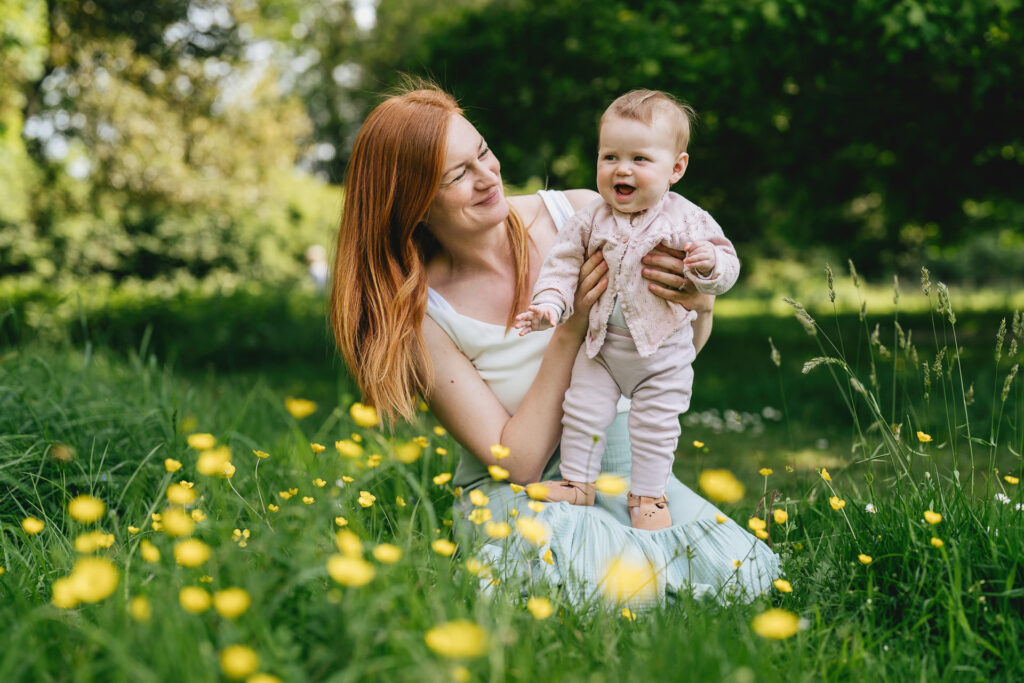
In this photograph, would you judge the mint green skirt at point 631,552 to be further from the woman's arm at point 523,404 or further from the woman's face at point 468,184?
the woman's face at point 468,184

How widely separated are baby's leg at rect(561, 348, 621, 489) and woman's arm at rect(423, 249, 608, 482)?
0.22 feet

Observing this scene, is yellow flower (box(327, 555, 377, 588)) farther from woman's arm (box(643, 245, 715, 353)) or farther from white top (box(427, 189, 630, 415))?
white top (box(427, 189, 630, 415))

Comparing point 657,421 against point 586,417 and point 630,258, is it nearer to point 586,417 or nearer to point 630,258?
point 586,417

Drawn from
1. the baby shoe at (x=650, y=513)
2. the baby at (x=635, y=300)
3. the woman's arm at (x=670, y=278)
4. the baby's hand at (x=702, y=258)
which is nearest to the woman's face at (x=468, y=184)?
the baby at (x=635, y=300)

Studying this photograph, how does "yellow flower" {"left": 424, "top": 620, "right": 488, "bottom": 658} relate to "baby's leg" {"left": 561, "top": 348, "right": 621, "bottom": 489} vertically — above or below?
above

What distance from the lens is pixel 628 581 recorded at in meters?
1.35

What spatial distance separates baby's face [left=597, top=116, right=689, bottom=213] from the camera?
78.2 inches

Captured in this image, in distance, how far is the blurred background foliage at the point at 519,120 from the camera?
4836 mm

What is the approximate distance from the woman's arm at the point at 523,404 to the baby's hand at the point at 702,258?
0.92 ft

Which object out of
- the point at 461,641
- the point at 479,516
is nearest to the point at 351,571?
the point at 461,641

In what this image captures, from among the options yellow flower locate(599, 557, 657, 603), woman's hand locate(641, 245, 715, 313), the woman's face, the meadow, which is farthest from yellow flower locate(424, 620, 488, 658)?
the woman's face

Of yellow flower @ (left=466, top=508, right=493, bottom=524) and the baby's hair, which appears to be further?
the baby's hair

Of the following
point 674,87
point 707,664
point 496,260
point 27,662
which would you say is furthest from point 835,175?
point 27,662

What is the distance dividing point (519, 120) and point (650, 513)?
5695 millimetres
